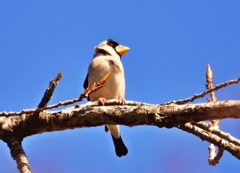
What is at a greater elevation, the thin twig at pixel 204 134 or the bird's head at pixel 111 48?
the bird's head at pixel 111 48

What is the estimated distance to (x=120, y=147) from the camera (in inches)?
241

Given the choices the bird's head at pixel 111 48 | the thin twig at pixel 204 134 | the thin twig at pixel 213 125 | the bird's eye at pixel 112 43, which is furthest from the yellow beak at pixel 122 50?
the thin twig at pixel 204 134

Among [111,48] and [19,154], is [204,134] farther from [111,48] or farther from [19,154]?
[111,48]

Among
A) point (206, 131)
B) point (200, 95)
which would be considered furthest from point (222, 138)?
point (200, 95)

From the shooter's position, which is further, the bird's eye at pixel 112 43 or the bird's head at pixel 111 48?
the bird's eye at pixel 112 43

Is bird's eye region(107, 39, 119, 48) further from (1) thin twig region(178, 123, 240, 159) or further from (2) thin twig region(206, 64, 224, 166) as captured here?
(1) thin twig region(178, 123, 240, 159)

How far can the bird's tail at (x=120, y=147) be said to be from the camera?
20.0 ft

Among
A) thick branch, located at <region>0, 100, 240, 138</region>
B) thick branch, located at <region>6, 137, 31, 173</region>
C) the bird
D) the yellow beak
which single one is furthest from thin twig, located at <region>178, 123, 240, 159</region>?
the yellow beak

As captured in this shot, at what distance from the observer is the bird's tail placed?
20.0 feet

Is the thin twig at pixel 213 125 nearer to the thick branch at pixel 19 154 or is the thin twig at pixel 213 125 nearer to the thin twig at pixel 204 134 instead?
the thin twig at pixel 204 134

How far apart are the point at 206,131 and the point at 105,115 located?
74 cm

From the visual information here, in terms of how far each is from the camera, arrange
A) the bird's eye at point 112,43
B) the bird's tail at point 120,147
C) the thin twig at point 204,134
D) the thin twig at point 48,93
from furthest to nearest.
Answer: the bird's eye at point 112,43
the bird's tail at point 120,147
the thin twig at point 204,134
the thin twig at point 48,93

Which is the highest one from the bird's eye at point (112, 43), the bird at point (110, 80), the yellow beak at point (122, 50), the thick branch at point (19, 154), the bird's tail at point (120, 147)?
the bird's eye at point (112, 43)

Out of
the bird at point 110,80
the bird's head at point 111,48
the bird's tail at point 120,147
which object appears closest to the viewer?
the bird at point 110,80
